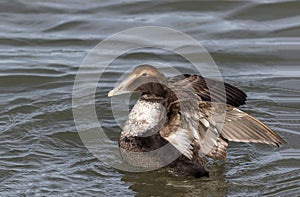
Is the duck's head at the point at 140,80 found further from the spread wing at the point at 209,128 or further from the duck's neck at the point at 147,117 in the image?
the spread wing at the point at 209,128

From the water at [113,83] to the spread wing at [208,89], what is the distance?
24.8 inches

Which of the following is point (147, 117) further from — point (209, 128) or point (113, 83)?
point (113, 83)

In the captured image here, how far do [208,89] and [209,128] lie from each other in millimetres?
399

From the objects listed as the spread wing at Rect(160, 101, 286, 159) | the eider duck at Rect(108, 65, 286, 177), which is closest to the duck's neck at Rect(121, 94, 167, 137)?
the eider duck at Rect(108, 65, 286, 177)

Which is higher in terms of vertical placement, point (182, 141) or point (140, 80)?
point (140, 80)

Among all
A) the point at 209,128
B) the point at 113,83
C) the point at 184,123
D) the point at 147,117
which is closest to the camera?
the point at 184,123

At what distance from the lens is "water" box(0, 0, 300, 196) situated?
23.0ft

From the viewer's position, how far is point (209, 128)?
6.99m

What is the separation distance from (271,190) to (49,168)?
2074mm

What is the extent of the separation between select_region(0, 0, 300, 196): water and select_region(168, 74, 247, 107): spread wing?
2.07 feet

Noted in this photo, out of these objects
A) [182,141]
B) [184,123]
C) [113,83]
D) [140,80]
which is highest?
[140,80]

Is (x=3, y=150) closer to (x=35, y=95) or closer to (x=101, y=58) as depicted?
(x=35, y=95)

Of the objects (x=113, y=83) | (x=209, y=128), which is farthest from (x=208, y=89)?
(x=113, y=83)

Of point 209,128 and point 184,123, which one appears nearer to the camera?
point 184,123
